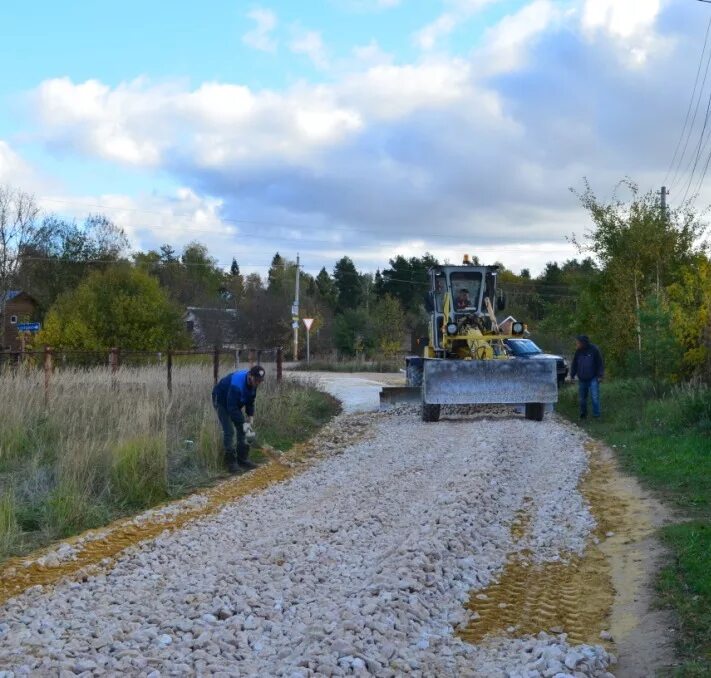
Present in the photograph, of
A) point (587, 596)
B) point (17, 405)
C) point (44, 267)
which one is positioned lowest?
point (587, 596)

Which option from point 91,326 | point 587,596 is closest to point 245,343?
point 91,326

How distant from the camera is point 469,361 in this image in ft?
56.5

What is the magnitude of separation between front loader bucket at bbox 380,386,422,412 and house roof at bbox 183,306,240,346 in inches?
1492

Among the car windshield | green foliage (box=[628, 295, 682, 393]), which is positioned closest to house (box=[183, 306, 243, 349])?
the car windshield

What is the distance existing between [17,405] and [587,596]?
9.84 m

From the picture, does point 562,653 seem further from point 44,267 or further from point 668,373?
point 44,267

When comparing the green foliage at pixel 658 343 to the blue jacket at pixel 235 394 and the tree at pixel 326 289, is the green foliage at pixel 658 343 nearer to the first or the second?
the blue jacket at pixel 235 394

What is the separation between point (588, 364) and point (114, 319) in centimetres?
2275

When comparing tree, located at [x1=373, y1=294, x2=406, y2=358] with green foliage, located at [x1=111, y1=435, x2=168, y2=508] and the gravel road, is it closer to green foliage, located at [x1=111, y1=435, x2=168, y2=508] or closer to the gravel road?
green foliage, located at [x1=111, y1=435, x2=168, y2=508]

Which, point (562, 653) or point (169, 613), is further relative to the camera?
point (169, 613)

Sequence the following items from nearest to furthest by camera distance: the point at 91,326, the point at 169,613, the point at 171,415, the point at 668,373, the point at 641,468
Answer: the point at 169,613 < the point at 641,468 < the point at 171,415 < the point at 668,373 < the point at 91,326

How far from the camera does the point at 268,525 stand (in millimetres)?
8750

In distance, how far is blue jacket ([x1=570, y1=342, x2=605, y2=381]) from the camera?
18.1 m

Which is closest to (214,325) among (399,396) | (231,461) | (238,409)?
(399,396)
